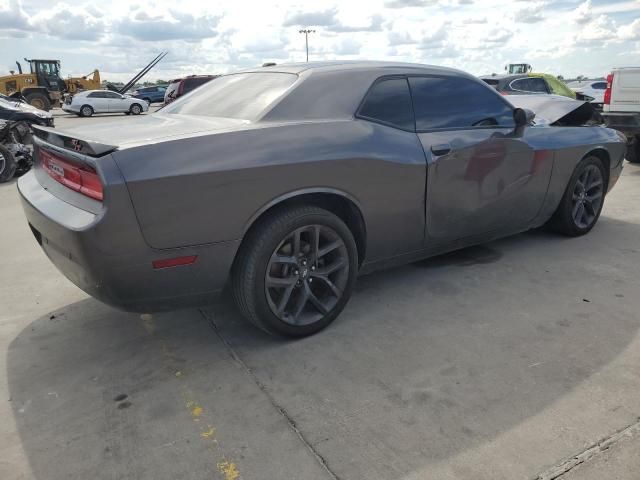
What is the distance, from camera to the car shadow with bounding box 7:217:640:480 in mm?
2127

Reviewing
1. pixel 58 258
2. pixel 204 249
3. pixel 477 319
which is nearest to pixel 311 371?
pixel 204 249

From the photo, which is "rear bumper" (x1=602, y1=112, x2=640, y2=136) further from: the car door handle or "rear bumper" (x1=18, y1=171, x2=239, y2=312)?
"rear bumper" (x1=18, y1=171, x2=239, y2=312)

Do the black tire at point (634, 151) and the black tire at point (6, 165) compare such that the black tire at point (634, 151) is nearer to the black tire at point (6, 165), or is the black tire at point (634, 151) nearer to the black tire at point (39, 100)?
the black tire at point (6, 165)

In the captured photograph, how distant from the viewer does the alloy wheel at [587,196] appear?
460cm

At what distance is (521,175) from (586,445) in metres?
2.30

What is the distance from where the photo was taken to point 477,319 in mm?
3176

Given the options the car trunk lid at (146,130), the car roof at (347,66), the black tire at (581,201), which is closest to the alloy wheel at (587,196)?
the black tire at (581,201)

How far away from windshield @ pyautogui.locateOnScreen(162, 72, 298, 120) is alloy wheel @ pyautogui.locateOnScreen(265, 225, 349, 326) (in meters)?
0.73

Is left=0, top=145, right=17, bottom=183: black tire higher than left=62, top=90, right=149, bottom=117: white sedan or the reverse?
higher

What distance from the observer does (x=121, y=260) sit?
92.2 inches

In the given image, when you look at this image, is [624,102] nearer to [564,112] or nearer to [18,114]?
[564,112]

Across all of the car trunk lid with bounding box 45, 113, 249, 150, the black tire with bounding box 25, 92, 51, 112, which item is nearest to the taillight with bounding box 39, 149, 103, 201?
the car trunk lid with bounding box 45, 113, 249, 150

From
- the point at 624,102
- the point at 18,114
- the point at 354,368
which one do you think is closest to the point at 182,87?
the point at 18,114

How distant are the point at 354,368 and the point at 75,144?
177 cm
